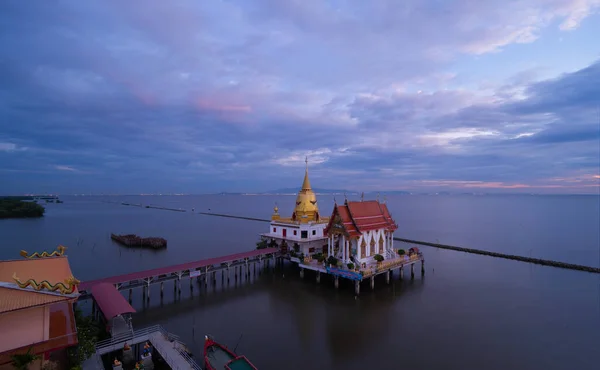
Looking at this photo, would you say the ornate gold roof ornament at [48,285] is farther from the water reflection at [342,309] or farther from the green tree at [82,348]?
the water reflection at [342,309]

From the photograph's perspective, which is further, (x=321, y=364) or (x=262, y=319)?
(x=262, y=319)

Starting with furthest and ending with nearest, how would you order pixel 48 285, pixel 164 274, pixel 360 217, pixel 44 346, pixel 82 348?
pixel 360 217 → pixel 164 274 → pixel 82 348 → pixel 44 346 → pixel 48 285

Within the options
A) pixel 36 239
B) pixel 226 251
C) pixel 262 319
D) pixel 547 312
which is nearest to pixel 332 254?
pixel 262 319

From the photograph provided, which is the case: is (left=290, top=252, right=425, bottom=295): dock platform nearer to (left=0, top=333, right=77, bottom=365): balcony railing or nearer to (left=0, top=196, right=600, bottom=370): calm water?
(left=0, top=196, right=600, bottom=370): calm water

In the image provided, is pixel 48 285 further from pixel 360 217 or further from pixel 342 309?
pixel 360 217

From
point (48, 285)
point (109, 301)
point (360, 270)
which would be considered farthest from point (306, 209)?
point (48, 285)

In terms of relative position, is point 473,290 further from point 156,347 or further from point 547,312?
point 156,347
